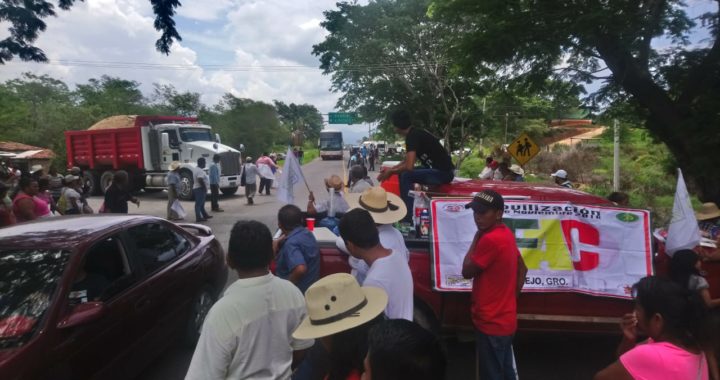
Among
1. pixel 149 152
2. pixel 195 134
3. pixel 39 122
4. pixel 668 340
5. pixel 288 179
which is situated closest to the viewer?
pixel 668 340

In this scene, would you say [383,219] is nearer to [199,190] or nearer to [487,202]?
[487,202]

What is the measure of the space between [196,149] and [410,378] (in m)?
17.8

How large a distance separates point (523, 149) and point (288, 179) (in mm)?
9385

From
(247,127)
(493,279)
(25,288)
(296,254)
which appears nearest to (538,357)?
(493,279)

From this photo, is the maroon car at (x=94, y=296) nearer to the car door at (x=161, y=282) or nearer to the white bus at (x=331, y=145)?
the car door at (x=161, y=282)

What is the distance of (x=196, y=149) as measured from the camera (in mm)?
17797

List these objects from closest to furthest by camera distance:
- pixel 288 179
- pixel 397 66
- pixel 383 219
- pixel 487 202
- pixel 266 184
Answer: pixel 487 202 → pixel 383 219 → pixel 288 179 → pixel 266 184 → pixel 397 66

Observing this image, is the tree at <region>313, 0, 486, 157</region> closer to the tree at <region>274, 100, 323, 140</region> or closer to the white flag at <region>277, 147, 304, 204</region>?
the white flag at <region>277, 147, 304, 204</region>

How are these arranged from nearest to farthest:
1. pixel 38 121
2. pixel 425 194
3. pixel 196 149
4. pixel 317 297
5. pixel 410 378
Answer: pixel 410 378
pixel 317 297
pixel 425 194
pixel 196 149
pixel 38 121

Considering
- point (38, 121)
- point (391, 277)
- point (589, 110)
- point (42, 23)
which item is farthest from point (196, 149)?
point (38, 121)

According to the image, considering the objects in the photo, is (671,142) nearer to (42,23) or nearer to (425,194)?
(425,194)

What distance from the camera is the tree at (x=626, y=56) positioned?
18.3ft

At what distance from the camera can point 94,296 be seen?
3.53 m

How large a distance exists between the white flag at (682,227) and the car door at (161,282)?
4267 mm
